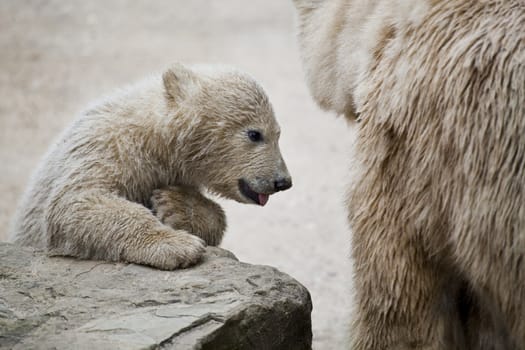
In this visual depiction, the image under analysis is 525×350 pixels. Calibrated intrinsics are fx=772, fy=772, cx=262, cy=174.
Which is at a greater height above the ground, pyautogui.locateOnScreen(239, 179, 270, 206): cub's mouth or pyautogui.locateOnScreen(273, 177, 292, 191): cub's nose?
pyautogui.locateOnScreen(273, 177, 292, 191): cub's nose

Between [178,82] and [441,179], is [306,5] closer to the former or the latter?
[178,82]

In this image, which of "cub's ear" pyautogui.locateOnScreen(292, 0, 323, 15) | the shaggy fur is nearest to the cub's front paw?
the shaggy fur

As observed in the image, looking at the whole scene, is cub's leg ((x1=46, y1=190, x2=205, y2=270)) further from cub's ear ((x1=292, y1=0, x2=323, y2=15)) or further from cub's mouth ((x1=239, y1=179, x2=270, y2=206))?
cub's ear ((x1=292, y1=0, x2=323, y2=15))

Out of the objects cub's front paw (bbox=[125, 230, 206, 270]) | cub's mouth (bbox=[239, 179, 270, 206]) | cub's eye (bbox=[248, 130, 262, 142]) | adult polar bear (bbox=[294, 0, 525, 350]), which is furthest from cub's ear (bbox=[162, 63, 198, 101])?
adult polar bear (bbox=[294, 0, 525, 350])

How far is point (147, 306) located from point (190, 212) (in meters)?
0.70

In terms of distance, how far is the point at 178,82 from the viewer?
3498 mm

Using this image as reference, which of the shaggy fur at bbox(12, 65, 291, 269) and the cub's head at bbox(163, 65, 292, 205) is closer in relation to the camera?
the shaggy fur at bbox(12, 65, 291, 269)

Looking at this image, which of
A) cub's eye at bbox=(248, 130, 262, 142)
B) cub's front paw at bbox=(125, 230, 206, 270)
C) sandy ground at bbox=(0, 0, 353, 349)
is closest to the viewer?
cub's front paw at bbox=(125, 230, 206, 270)

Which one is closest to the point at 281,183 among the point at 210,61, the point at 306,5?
the point at 306,5

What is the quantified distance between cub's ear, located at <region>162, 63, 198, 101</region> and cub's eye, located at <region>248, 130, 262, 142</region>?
0.33 m

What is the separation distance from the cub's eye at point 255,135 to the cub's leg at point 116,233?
574 mm

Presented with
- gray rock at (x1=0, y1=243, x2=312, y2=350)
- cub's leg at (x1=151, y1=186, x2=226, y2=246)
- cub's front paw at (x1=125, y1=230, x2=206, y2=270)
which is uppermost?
cub's leg at (x1=151, y1=186, x2=226, y2=246)

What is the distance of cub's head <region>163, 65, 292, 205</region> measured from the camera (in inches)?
136

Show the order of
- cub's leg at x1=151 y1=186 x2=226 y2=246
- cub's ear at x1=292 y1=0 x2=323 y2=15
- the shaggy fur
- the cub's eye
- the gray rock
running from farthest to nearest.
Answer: cub's ear at x1=292 y1=0 x2=323 y2=15 < the cub's eye < cub's leg at x1=151 y1=186 x2=226 y2=246 < the shaggy fur < the gray rock
